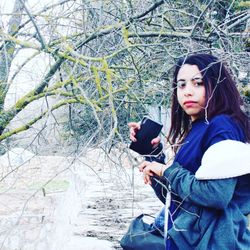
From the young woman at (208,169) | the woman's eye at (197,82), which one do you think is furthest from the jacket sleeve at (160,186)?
the woman's eye at (197,82)

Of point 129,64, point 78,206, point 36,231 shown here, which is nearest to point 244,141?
→ point 129,64

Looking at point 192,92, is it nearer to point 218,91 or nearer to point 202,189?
point 218,91

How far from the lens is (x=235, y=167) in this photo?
1507 millimetres

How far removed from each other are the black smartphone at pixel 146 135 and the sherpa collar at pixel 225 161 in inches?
13.0

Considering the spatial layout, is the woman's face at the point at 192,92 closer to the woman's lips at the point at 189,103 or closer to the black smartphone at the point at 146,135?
the woman's lips at the point at 189,103

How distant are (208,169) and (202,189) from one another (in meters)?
0.07

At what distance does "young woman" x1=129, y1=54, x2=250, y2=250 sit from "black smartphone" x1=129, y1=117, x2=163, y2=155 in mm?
142

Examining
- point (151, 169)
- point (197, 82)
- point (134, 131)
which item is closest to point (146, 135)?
point (134, 131)

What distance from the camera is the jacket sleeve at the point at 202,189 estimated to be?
147 cm

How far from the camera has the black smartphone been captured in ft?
5.96

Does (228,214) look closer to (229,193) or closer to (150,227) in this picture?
(229,193)

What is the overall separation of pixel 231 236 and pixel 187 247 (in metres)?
0.15

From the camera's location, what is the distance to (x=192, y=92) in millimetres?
1690

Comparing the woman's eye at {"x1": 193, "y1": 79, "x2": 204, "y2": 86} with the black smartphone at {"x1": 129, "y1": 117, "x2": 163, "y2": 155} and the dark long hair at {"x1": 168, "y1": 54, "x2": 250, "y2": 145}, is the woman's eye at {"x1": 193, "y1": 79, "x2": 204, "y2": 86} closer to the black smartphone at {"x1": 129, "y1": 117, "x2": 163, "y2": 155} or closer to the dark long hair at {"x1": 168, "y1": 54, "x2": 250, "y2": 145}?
the dark long hair at {"x1": 168, "y1": 54, "x2": 250, "y2": 145}
